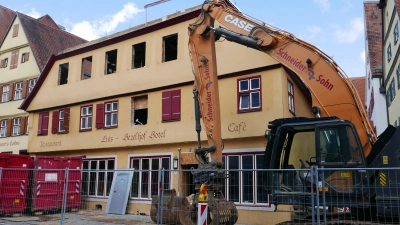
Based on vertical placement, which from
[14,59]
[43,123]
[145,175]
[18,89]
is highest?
[14,59]

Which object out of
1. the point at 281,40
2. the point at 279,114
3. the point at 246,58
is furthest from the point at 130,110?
the point at 281,40

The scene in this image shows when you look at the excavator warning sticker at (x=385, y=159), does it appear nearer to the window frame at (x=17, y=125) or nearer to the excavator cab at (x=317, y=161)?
the excavator cab at (x=317, y=161)

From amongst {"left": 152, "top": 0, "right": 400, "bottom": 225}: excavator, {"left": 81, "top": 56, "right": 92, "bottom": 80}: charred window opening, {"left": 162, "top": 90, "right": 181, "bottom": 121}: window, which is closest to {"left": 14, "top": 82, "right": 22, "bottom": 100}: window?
{"left": 81, "top": 56, "right": 92, "bottom": 80}: charred window opening

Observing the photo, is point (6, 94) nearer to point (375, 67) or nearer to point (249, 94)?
point (249, 94)

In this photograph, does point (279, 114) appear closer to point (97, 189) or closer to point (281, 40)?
point (281, 40)

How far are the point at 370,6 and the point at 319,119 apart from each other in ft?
120

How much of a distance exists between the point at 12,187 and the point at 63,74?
8.85 metres

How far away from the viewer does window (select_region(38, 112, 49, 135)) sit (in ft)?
67.9

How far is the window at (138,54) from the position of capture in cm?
1802

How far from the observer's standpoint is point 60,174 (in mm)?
16062

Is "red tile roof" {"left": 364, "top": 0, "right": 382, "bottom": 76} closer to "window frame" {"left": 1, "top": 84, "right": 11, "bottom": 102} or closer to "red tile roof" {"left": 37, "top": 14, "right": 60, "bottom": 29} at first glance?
"window frame" {"left": 1, "top": 84, "right": 11, "bottom": 102}

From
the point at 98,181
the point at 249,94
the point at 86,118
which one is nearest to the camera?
the point at 249,94

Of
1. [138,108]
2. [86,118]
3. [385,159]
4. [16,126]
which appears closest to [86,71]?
[86,118]

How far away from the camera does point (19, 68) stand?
90.3ft
